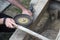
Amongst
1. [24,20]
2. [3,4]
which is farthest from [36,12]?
[3,4]

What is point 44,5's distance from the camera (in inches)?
89.7

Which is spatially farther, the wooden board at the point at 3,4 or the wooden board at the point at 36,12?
the wooden board at the point at 3,4

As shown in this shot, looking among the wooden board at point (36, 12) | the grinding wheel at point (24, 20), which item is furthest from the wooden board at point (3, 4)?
the grinding wheel at point (24, 20)

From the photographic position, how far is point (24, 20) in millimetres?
1920

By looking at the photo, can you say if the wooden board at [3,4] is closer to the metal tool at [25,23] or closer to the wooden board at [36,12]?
the wooden board at [36,12]

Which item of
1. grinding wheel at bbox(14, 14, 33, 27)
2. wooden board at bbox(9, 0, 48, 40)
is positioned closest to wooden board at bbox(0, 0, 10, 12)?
wooden board at bbox(9, 0, 48, 40)

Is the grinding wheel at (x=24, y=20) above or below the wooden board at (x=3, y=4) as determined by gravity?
above

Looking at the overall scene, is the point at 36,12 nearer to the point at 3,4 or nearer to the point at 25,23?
the point at 25,23

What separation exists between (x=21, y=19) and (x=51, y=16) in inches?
34.3

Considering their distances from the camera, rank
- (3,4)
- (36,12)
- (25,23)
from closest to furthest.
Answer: (25,23), (36,12), (3,4)

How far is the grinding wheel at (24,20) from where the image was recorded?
6.15ft

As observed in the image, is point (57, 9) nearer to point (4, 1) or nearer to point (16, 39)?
point (4, 1)

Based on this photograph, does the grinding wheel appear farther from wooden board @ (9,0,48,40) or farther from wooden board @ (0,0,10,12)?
wooden board @ (0,0,10,12)

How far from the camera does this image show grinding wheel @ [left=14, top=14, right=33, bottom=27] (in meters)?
1.88
